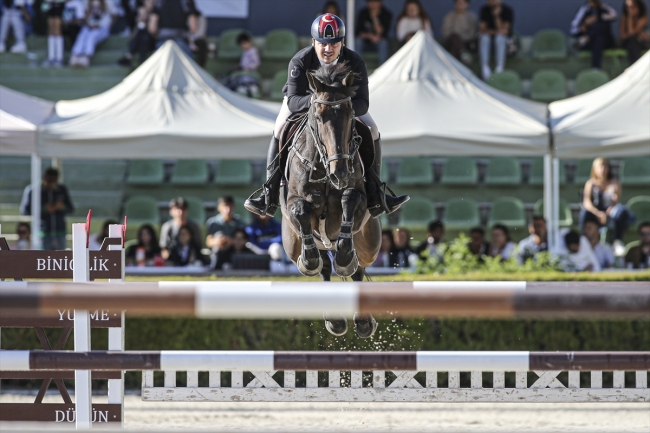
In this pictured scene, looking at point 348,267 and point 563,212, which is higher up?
point 563,212

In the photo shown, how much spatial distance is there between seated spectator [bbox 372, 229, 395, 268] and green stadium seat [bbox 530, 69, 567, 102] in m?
5.81

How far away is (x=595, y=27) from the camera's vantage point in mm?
17062

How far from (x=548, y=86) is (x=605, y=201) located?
164 inches

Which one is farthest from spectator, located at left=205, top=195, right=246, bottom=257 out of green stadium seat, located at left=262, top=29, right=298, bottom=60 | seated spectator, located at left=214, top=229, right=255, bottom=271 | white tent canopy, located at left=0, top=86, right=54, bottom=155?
green stadium seat, located at left=262, top=29, right=298, bottom=60

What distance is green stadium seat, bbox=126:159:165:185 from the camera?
16.2 metres

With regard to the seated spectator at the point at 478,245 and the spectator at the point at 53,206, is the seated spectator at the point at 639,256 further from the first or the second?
the spectator at the point at 53,206

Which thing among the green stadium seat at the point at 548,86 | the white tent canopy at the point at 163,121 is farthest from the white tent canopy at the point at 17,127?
the green stadium seat at the point at 548,86

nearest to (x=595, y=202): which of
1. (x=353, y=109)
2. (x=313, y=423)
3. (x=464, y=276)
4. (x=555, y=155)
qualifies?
(x=555, y=155)

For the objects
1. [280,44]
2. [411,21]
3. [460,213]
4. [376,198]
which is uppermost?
[411,21]

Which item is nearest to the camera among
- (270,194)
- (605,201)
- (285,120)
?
(270,194)

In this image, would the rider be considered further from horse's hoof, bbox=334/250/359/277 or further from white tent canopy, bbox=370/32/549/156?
white tent canopy, bbox=370/32/549/156

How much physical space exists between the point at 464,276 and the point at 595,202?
4.15 m

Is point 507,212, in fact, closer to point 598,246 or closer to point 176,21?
point 598,246

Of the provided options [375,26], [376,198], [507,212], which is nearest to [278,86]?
[375,26]
